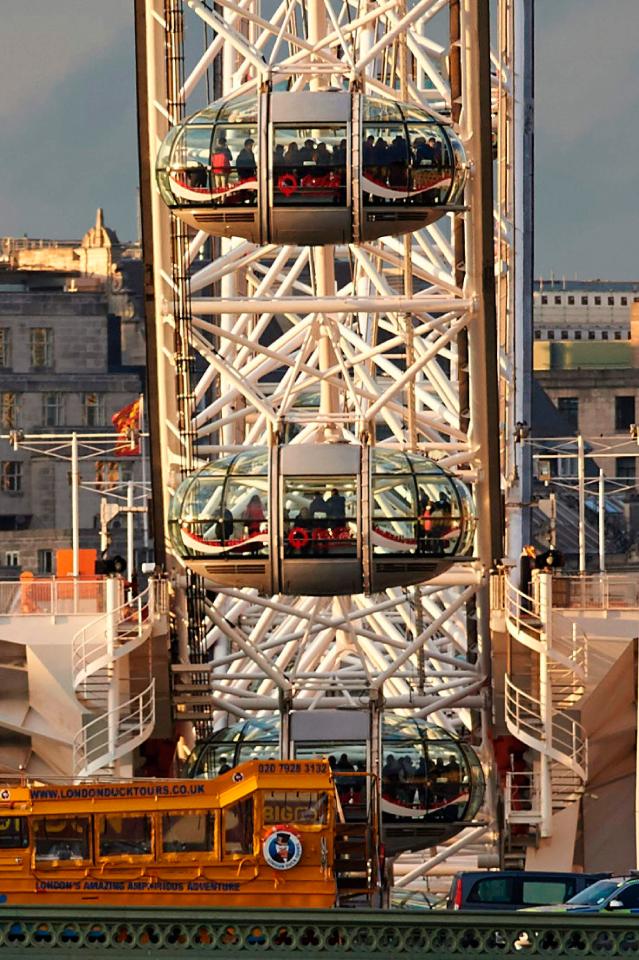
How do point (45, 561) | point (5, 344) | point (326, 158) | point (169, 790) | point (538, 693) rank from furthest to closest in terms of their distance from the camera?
point (5, 344) → point (45, 561) → point (538, 693) → point (326, 158) → point (169, 790)

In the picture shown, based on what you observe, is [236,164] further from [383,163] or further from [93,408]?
[93,408]

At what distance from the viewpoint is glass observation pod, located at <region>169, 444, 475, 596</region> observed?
70125mm

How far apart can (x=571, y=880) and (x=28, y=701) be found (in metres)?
28.1

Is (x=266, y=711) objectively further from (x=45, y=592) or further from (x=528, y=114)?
(x=528, y=114)

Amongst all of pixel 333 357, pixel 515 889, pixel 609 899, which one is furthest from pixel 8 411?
pixel 609 899

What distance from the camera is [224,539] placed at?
232 feet

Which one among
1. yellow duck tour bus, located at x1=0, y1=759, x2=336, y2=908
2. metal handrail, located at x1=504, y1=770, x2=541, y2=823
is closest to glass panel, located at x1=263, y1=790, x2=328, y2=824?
yellow duck tour bus, located at x1=0, y1=759, x2=336, y2=908

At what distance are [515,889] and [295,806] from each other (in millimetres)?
3236

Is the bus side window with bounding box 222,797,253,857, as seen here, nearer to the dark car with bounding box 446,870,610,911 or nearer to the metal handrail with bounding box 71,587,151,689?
the dark car with bounding box 446,870,610,911

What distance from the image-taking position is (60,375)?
583 ft

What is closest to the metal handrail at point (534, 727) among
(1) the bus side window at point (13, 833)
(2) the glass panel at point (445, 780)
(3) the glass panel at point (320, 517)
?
(2) the glass panel at point (445, 780)

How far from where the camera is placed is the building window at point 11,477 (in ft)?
570

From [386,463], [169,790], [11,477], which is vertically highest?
[386,463]

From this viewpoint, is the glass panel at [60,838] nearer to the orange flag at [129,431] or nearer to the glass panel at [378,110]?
the glass panel at [378,110]
